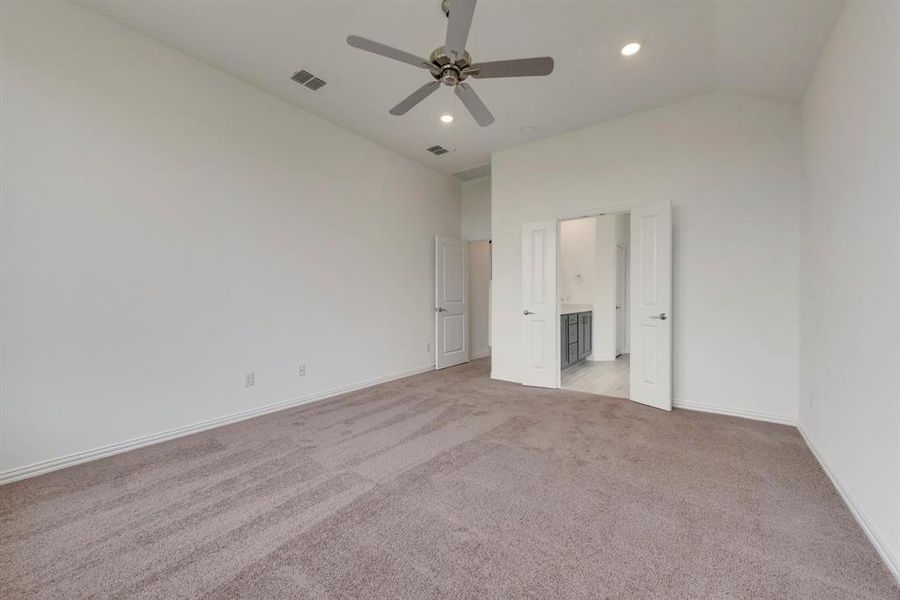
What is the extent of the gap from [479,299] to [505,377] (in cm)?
223

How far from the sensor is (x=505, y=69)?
7.06 feet

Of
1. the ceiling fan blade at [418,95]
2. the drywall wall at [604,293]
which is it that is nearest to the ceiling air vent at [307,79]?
the ceiling fan blade at [418,95]

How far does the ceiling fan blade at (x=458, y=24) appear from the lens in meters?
1.68

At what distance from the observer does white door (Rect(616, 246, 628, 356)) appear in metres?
6.58

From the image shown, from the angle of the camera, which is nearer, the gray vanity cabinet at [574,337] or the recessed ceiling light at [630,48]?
the recessed ceiling light at [630,48]

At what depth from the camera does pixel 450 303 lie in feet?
18.6

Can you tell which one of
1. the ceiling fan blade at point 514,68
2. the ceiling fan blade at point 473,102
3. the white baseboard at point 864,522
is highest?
the ceiling fan blade at point 514,68

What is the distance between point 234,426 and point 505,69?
352cm

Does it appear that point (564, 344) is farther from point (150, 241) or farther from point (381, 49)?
point (150, 241)

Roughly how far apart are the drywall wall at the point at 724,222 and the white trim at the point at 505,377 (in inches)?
70.6

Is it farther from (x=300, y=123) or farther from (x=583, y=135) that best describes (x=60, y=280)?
(x=583, y=135)

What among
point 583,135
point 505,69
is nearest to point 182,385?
point 505,69

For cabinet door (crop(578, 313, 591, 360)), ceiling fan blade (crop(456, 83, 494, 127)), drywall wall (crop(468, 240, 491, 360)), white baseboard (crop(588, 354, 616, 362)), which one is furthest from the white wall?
white baseboard (crop(588, 354, 616, 362))

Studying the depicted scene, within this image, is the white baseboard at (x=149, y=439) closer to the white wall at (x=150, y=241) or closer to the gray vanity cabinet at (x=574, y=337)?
the white wall at (x=150, y=241)
